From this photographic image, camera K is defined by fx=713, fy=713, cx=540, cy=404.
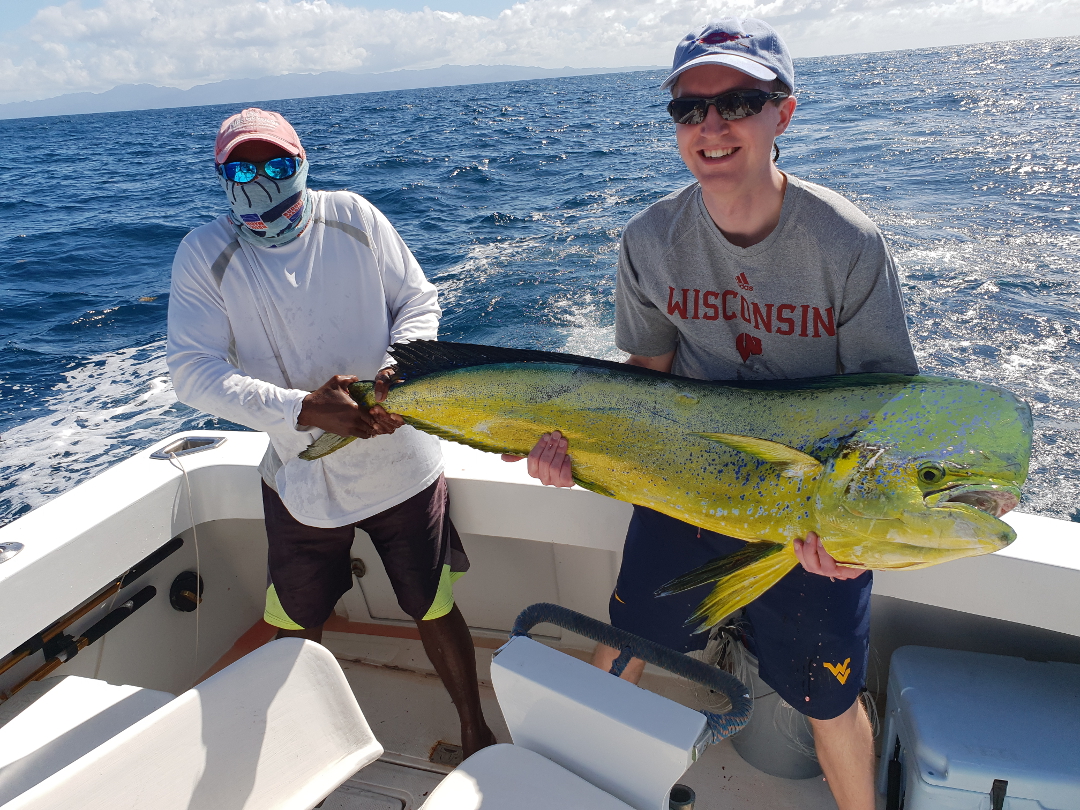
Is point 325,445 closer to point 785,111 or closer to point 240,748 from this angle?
point 240,748

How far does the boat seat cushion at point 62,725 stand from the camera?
175 centimetres

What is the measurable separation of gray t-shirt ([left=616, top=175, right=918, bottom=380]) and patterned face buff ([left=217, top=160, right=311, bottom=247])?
916 millimetres

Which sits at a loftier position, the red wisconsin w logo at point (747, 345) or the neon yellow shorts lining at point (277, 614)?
the red wisconsin w logo at point (747, 345)

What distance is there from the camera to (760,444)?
1.43 m

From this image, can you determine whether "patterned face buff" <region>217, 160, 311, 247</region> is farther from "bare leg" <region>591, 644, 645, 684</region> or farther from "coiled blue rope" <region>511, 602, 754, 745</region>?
"bare leg" <region>591, 644, 645, 684</region>

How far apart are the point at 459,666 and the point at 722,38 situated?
6.29 feet

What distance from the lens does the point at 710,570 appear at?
1463mm

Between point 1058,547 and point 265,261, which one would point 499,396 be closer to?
point 265,261

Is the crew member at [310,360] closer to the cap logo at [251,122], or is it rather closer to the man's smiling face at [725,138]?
the cap logo at [251,122]

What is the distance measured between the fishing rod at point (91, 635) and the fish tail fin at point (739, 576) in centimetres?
202

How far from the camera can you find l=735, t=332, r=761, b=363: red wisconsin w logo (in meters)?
1.73

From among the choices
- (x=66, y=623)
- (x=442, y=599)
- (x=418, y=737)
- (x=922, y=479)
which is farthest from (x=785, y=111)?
(x=66, y=623)

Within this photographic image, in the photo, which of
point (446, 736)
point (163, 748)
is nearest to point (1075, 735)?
point (446, 736)

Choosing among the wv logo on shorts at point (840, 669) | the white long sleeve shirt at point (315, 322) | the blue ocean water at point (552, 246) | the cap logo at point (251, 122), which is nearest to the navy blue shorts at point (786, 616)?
the wv logo on shorts at point (840, 669)
